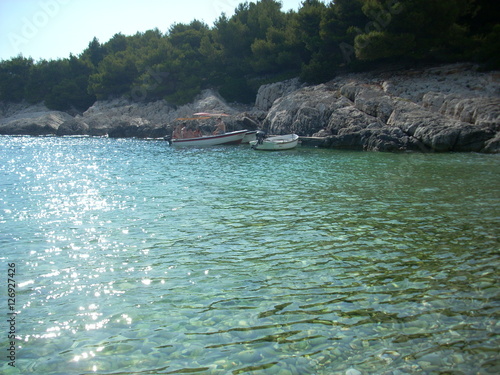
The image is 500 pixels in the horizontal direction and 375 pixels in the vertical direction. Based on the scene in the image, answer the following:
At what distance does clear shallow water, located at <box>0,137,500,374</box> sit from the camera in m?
4.64

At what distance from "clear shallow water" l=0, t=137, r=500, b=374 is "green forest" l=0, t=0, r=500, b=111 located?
28212 mm

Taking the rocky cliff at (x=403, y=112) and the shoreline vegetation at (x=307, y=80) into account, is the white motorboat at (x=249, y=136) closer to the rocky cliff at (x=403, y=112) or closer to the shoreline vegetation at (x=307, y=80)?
the rocky cliff at (x=403, y=112)

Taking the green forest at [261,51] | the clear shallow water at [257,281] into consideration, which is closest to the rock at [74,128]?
the green forest at [261,51]

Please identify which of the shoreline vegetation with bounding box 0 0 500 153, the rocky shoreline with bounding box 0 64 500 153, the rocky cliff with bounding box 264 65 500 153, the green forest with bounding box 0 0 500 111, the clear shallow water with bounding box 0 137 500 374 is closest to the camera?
the clear shallow water with bounding box 0 137 500 374

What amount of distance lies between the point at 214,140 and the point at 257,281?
31.9m

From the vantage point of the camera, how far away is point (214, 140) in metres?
37.9

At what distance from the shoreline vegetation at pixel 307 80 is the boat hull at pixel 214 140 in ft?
14.5

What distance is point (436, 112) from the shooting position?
102 ft

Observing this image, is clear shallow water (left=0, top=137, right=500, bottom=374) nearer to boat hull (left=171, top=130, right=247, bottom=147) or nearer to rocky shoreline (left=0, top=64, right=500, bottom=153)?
rocky shoreline (left=0, top=64, right=500, bottom=153)

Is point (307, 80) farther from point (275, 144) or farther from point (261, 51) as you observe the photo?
point (275, 144)

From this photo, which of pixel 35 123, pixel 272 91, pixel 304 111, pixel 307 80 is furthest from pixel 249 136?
pixel 35 123

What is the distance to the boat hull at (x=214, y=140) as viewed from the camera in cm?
3772

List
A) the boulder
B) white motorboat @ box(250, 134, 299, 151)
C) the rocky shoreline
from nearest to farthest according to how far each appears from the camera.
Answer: the rocky shoreline, white motorboat @ box(250, 134, 299, 151), the boulder

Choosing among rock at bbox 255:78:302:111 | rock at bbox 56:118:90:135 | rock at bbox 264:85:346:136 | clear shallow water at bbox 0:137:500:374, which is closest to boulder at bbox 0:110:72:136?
rock at bbox 56:118:90:135
